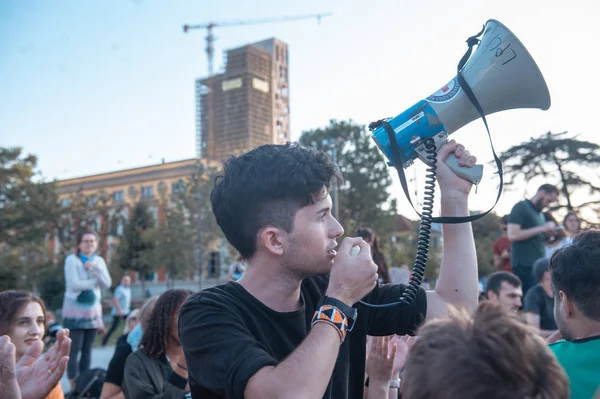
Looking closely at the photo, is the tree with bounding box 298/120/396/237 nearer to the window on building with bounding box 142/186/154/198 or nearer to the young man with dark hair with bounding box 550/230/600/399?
the window on building with bounding box 142/186/154/198

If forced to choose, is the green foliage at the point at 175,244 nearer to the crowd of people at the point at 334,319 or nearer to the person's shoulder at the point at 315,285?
the crowd of people at the point at 334,319

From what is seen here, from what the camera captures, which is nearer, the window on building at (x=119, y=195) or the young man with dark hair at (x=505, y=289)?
the young man with dark hair at (x=505, y=289)

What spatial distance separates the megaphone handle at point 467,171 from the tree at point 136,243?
37147 mm

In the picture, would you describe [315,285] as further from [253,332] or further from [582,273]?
[582,273]

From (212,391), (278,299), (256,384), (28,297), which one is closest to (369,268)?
(278,299)

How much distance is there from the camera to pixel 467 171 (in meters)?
2.27

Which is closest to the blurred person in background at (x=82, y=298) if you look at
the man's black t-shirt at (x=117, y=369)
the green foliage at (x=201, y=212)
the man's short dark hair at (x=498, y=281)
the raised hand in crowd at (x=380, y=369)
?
the man's black t-shirt at (x=117, y=369)

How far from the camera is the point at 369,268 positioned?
1.99 metres

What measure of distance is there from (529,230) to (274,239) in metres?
5.05

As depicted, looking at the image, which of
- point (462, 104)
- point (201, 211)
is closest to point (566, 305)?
point (462, 104)

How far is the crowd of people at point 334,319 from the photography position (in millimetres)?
1206

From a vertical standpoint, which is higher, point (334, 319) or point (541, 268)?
point (334, 319)

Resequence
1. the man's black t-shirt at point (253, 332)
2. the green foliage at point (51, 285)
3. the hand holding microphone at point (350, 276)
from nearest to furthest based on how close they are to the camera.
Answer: the man's black t-shirt at point (253, 332)
the hand holding microphone at point (350, 276)
the green foliage at point (51, 285)

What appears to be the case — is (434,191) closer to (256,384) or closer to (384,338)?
(384,338)
